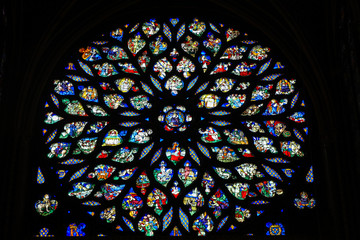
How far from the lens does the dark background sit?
11.8 m

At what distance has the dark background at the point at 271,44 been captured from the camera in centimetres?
1176

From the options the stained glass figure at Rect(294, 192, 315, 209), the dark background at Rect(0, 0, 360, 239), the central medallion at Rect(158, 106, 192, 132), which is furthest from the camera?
the central medallion at Rect(158, 106, 192, 132)

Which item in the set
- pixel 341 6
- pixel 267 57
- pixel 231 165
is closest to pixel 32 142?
pixel 231 165

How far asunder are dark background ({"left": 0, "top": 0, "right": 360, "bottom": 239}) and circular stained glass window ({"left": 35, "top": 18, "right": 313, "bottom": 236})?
0.29m

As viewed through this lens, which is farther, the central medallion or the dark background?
the central medallion

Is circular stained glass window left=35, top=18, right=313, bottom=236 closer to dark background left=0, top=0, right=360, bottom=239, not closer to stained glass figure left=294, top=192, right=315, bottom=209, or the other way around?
stained glass figure left=294, top=192, right=315, bottom=209

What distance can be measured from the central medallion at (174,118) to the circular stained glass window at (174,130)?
2 cm

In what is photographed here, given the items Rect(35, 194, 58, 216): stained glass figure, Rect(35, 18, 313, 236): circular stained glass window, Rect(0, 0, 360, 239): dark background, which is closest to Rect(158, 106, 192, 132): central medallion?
Rect(35, 18, 313, 236): circular stained glass window

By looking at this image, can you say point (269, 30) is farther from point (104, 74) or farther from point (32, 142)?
point (32, 142)

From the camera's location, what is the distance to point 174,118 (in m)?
13.2

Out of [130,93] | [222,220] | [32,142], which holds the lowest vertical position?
[222,220]

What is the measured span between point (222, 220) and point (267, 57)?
3313mm

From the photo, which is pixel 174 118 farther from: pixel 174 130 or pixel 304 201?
pixel 304 201

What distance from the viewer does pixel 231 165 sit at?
12.7 m
